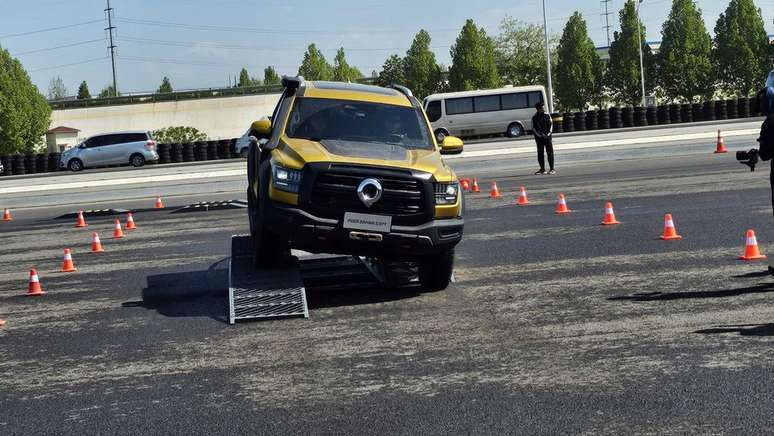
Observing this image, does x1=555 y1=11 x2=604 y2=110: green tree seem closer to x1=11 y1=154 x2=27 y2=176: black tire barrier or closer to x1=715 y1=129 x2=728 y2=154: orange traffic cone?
x1=11 y1=154 x2=27 y2=176: black tire barrier

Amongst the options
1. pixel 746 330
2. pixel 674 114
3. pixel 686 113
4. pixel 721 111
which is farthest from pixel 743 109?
pixel 746 330

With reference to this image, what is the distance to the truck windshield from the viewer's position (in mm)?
11102

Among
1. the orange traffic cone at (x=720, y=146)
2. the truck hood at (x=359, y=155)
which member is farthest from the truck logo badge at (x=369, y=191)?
the orange traffic cone at (x=720, y=146)

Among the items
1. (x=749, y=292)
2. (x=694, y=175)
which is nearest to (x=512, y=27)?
(x=694, y=175)

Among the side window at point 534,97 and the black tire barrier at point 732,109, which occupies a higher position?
the side window at point 534,97

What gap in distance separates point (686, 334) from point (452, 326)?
1892 millimetres

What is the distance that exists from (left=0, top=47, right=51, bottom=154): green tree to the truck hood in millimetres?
72170

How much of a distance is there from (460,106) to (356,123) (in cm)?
4384

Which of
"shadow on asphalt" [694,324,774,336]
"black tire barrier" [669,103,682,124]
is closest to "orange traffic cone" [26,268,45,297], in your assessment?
"shadow on asphalt" [694,324,774,336]

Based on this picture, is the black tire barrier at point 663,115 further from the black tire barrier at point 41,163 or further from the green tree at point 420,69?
the green tree at point 420,69

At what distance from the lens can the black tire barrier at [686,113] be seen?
52.9m

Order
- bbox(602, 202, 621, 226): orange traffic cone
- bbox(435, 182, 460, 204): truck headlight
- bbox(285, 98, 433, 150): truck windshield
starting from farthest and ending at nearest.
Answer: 1. bbox(602, 202, 621, 226): orange traffic cone
2. bbox(285, 98, 433, 150): truck windshield
3. bbox(435, 182, 460, 204): truck headlight

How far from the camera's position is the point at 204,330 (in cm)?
917

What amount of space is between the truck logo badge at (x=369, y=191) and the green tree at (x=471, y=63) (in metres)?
75.5
